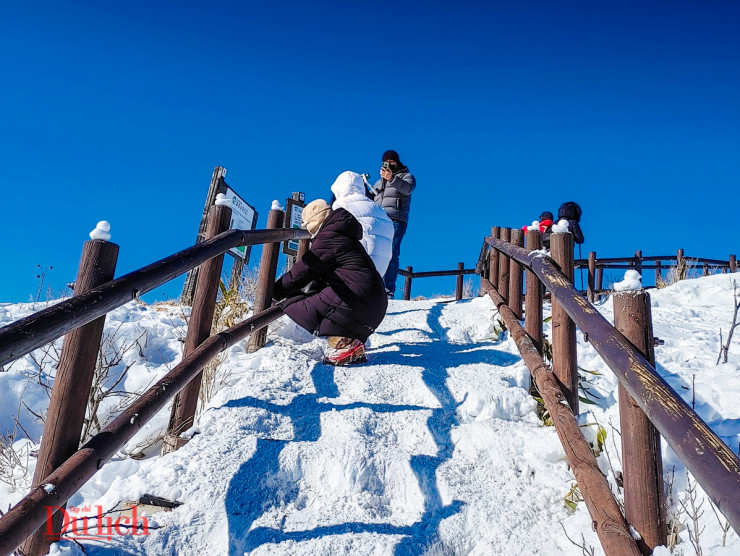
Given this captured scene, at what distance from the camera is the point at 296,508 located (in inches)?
85.0

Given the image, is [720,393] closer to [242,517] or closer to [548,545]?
[548,545]

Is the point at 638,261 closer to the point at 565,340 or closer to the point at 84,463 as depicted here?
the point at 565,340

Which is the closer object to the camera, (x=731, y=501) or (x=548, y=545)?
(x=731, y=501)

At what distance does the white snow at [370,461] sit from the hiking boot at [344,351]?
8cm

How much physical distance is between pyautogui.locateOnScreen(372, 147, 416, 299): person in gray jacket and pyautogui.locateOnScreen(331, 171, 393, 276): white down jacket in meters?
1.98

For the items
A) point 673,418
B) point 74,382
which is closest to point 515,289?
point 673,418

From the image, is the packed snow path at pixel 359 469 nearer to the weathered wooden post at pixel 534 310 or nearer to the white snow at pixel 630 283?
the weathered wooden post at pixel 534 310

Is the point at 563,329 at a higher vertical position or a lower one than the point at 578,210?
Answer: lower

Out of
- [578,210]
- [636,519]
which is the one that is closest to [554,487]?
[636,519]

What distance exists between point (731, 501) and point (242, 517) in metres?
1.64

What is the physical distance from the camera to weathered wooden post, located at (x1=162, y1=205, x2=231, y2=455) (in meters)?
2.75

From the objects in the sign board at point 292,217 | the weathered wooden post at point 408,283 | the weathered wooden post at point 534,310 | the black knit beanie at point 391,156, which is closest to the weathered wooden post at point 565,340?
the weathered wooden post at point 534,310

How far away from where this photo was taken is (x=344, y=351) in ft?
→ 12.6

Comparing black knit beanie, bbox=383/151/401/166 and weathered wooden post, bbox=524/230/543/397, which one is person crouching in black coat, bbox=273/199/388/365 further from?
black knit beanie, bbox=383/151/401/166
